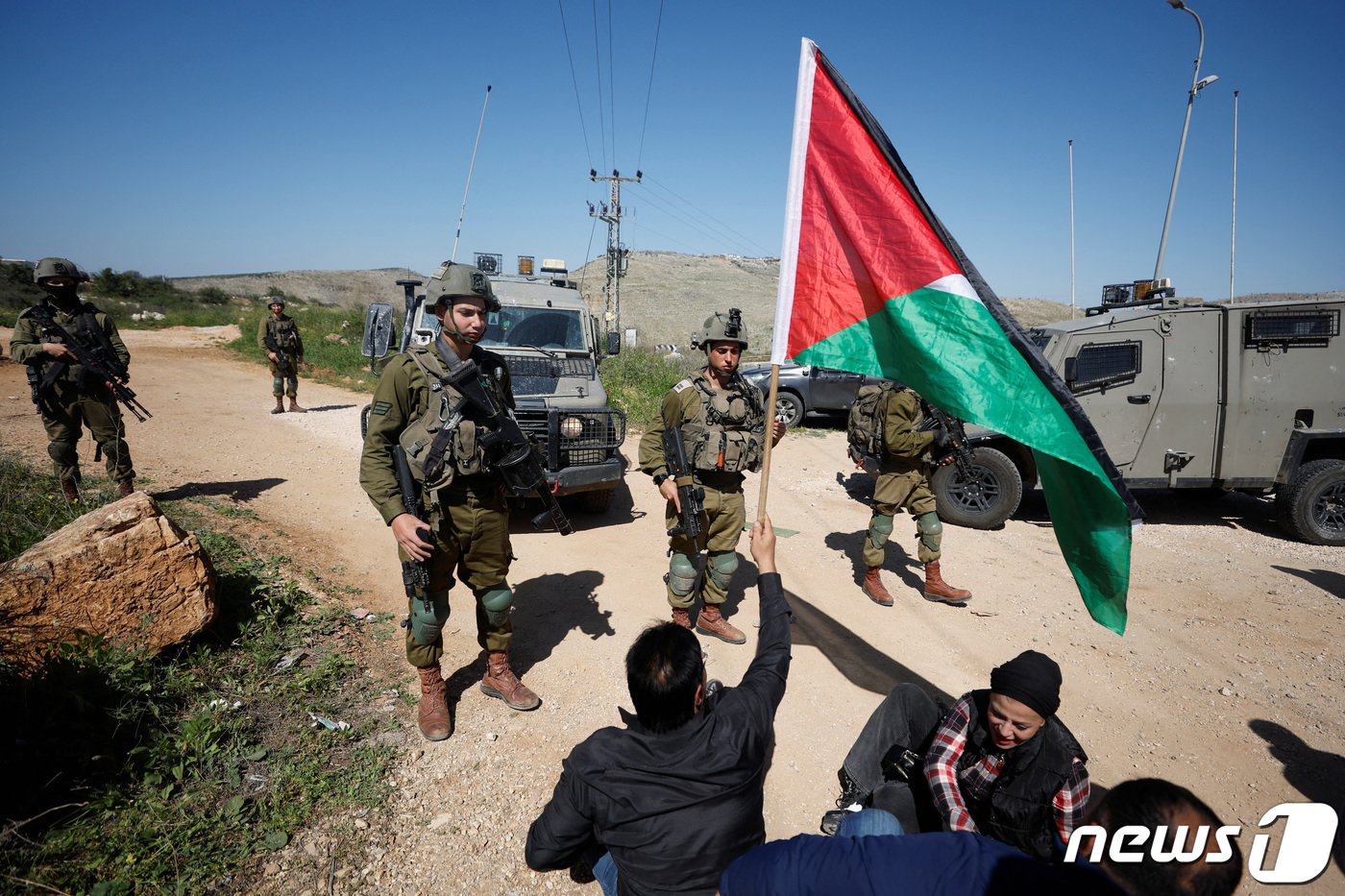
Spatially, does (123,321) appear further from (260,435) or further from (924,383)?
(924,383)

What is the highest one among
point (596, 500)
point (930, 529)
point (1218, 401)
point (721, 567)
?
point (1218, 401)

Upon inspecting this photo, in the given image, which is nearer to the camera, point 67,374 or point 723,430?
point 723,430

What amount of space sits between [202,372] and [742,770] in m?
15.9

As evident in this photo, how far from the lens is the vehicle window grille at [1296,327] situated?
5922mm

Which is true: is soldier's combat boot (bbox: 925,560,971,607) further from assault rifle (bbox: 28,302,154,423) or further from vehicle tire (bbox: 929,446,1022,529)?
assault rifle (bbox: 28,302,154,423)

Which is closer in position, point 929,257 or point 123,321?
point 929,257

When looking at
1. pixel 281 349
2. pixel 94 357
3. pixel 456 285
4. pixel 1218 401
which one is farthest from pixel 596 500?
pixel 281 349

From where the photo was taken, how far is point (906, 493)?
481 centimetres

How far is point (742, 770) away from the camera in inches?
62.4

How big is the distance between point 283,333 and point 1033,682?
10.9 metres

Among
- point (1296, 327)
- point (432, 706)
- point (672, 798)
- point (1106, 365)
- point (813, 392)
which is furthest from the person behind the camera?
point (813, 392)

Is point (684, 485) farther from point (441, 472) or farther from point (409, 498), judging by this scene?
point (409, 498)

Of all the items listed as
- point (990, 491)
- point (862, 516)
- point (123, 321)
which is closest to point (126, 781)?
point (862, 516)

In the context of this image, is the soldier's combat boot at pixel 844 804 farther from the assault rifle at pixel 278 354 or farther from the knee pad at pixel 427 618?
the assault rifle at pixel 278 354
